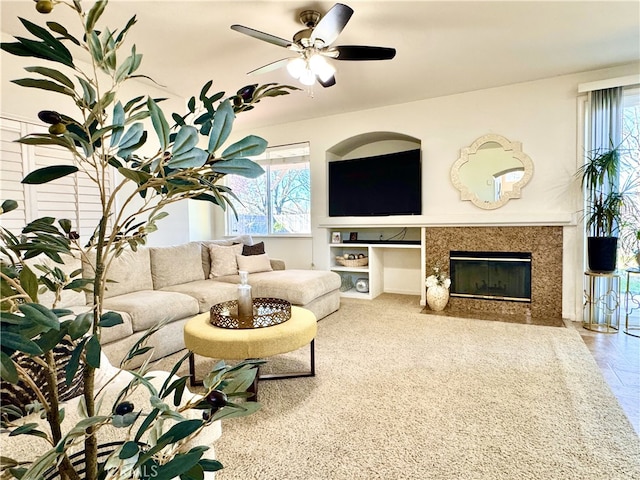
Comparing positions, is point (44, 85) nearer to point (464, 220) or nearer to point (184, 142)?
point (184, 142)

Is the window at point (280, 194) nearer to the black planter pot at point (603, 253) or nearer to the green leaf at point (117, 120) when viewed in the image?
the black planter pot at point (603, 253)

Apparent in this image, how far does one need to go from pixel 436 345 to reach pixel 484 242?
1787 mm

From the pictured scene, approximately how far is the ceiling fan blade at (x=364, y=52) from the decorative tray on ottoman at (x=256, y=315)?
6.55ft

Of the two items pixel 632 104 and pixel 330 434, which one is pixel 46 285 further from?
pixel 632 104

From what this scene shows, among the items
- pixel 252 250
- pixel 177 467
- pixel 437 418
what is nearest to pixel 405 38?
pixel 252 250

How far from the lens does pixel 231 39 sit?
117 inches

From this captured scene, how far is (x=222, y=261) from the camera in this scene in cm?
406

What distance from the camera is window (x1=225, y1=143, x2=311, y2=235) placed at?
5.60 m

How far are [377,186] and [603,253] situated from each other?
266 centimetres

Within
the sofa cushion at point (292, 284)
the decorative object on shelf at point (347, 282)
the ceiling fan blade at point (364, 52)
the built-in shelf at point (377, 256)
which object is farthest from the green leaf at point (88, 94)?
the decorative object on shelf at point (347, 282)

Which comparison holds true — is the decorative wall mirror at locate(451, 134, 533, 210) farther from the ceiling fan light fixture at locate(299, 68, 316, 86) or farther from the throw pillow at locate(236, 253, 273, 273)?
the throw pillow at locate(236, 253, 273, 273)

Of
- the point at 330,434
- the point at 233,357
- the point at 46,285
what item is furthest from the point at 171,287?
the point at 46,285

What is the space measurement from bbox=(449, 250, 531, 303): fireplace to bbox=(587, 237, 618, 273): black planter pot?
64 centimetres

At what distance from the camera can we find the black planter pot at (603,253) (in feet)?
10.9
